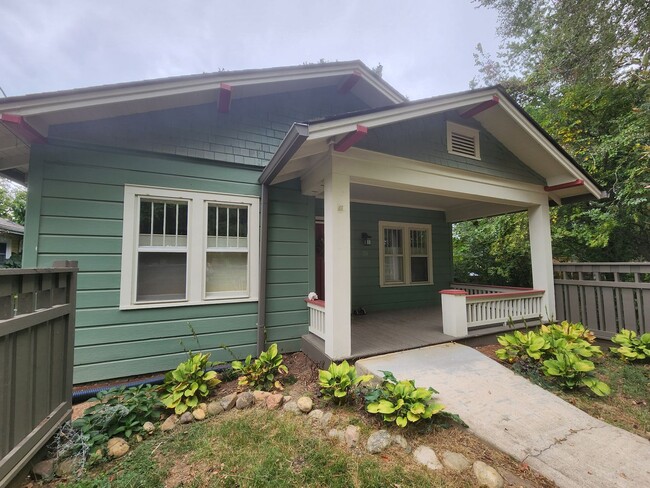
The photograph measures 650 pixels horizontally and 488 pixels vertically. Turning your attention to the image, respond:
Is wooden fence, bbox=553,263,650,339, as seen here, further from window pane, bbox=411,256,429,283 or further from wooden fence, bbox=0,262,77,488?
wooden fence, bbox=0,262,77,488

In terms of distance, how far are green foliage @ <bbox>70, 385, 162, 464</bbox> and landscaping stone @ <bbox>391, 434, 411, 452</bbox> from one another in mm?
2393

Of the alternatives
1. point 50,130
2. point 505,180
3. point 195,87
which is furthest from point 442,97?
point 50,130

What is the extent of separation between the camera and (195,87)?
12.4 feet

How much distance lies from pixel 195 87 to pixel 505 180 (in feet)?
18.1

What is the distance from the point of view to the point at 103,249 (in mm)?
3646

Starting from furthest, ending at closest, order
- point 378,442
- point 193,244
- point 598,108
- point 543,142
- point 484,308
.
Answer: point 598,108 → point 543,142 → point 484,308 → point 193,244 → point 378,442

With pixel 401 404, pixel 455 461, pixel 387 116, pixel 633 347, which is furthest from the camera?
pixel 633 347

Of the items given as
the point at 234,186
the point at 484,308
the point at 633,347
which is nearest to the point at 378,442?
the point at 484,308

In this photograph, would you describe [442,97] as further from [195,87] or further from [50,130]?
[50,130]

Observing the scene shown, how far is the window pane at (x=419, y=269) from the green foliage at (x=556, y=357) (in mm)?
3361

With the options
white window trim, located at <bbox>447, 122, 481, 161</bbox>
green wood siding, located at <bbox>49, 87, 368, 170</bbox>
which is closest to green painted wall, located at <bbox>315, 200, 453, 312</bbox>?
green wood siding, located at <bbox>49, 87, 368, 170</bbox>

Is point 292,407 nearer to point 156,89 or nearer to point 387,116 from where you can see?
point 387,116

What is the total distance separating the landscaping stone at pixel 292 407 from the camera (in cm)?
303

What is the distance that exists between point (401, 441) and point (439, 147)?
14.1ft
